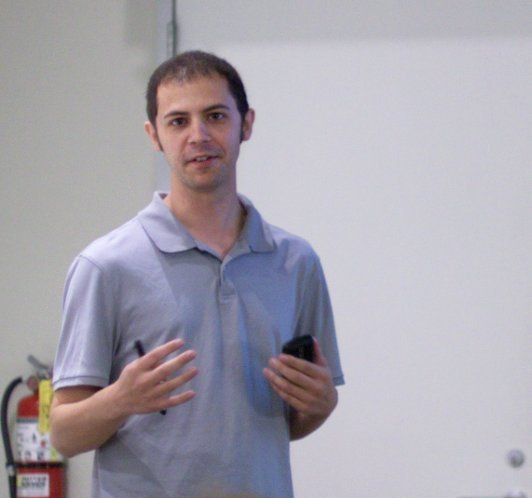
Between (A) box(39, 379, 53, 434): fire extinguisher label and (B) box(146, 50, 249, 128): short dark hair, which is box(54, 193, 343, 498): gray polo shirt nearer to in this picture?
(B) box(146, 50, 249, 128): short dark hair

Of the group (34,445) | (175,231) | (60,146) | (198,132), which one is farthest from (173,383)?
(60,146)

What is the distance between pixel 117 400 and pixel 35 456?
142cm

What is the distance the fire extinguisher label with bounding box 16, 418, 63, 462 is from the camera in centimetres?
265

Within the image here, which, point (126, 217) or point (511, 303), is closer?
point (511, 303)

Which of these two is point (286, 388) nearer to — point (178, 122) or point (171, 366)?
point (171, 366)

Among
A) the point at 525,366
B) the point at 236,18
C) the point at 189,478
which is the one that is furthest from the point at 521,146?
the point at 189,478

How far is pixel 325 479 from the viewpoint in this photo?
254 cm

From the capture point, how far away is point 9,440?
268cm

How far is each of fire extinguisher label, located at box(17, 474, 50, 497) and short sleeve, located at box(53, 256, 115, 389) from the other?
1.29 meters

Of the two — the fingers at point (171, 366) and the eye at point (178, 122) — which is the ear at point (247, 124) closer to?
the eye at point (178, 122)

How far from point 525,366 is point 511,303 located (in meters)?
0.16

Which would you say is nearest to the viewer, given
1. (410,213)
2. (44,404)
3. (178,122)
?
(178,122)

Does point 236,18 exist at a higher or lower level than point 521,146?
higher

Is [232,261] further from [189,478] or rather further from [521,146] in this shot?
[521,146]
